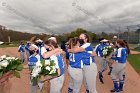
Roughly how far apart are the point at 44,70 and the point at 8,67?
0.83 m

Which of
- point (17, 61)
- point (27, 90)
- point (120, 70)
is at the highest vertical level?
point (17, 61)

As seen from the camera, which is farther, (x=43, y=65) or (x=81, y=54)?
(x=81, y=54)

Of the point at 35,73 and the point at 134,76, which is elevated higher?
the point at 35,73

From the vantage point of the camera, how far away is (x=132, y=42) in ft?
112

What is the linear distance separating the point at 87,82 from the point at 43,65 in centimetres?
203

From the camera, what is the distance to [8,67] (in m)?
Answer: 5.85

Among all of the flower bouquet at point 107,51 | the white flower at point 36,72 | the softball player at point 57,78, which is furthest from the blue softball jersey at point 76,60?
the flower bouquet at point 107,51

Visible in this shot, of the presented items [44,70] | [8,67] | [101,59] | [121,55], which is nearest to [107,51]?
[101,59]

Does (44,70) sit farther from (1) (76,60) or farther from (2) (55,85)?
(1) (76,60)

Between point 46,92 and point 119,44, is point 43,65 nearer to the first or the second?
point 46,92

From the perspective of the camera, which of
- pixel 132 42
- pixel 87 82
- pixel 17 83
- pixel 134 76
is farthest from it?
pixel 132 42

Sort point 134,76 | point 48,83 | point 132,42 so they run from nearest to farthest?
point 48,83
point 134,76
point 132,42

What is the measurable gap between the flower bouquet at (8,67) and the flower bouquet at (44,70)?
16.1 inches

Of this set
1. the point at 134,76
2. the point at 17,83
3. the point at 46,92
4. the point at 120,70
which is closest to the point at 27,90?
the point at 17,83
